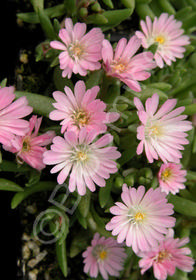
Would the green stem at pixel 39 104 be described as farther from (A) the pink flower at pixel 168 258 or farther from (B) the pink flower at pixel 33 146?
(A) the pink flower at pixel 168 258

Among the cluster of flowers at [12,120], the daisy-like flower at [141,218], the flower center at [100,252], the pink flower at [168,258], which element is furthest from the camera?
the flower center at [100,252]

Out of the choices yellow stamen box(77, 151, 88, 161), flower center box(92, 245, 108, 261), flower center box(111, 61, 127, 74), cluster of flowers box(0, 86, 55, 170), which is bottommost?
flower center box(92, 245, 108, 261)

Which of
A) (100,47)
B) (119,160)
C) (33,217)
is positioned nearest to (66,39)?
(100,47)

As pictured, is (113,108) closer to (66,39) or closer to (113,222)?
(66,39)

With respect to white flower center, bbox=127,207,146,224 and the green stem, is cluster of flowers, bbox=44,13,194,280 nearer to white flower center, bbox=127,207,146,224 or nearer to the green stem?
white flower center, bbox=127,207,146,224

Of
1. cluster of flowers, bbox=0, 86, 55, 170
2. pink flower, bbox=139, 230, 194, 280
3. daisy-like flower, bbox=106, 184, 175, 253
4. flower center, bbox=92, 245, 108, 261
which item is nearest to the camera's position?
cluster of flowers, bbox=0, 86, 55, 170

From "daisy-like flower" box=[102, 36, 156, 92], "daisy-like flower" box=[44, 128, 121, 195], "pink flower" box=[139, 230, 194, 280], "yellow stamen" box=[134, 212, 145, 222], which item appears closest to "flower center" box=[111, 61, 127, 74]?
"daisy-like flower" box=[102, 36, 156, 92]

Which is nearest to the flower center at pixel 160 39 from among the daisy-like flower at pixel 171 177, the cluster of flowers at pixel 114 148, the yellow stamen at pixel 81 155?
the cluster of flowers at pixel 114 148
